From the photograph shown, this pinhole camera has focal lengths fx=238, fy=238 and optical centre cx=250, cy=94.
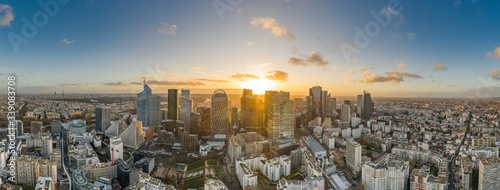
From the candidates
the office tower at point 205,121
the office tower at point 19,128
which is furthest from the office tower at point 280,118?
the office tower at point 19,128

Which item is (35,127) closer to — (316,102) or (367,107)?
(316,102)

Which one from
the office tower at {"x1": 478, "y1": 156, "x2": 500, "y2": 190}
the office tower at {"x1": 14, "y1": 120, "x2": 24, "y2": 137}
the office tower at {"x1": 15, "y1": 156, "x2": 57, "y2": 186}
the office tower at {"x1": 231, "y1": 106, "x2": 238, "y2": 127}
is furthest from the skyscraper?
the office tower at {"x1": 14, "y1": 120, "x2": 24, "y2": 137}

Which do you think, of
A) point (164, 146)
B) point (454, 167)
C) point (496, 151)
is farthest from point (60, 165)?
point (496, 151)

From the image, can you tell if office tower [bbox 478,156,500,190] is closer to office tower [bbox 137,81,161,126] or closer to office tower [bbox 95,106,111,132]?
office tower [bbox 137,81,161,126]

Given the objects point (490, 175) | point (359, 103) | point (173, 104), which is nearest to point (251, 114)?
point (173, 104)

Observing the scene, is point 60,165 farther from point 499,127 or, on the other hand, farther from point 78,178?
point 499,127

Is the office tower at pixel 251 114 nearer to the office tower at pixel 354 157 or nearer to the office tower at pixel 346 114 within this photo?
the office tower at pixel 346 114

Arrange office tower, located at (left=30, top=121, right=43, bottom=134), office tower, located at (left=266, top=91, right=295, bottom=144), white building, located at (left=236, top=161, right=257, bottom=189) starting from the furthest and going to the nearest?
office tower, located at (left=266, top=91, right=295, bottom=144)
office tower, located at (left=30, top=121, right=43, bottom=134)
white building, located at (left=236, top=161, right=257, bottom=189)
